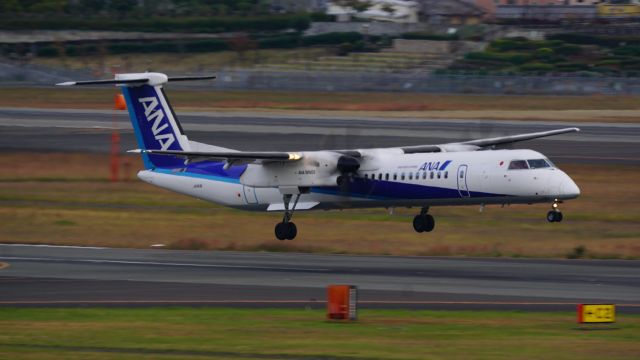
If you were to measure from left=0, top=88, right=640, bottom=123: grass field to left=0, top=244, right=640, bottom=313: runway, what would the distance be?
46.4 meters

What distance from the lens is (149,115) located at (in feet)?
140

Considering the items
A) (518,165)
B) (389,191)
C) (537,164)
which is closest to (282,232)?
(389,191)

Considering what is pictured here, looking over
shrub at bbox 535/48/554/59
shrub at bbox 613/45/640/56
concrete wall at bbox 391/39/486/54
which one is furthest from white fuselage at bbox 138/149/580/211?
concrete wall at bbox 391/39/486/54

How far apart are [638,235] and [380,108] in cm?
5034

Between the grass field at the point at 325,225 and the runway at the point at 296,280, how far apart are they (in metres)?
2.86

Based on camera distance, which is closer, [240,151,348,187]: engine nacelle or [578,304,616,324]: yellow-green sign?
[578,304,616,324]: yellow-green sign

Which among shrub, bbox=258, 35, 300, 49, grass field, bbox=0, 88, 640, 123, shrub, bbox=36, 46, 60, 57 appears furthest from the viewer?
shrub, bbox=258, 35, 300, 49

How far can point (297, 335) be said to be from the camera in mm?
22562

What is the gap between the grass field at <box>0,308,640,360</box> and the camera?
20.2 m

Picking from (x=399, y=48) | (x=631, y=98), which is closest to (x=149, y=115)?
(x=631, y=98)

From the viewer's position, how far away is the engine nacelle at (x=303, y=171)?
1545 inches

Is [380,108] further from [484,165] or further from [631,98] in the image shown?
[484,165]

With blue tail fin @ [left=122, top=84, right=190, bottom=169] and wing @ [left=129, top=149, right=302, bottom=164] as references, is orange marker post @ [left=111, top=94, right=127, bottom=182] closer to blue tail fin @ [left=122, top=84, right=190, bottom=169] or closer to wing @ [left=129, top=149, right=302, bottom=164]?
blue tail fin @ [left=122, top=84, right=190, bottom=169]

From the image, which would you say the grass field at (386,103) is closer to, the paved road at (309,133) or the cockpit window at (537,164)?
the paved road at (309,133)
